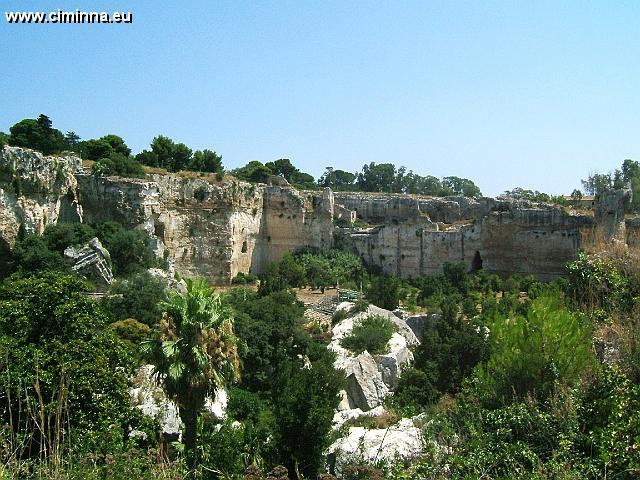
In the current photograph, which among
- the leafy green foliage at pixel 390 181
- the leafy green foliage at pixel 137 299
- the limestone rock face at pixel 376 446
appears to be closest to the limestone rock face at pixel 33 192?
the leafy green foliage at pixel 137 299

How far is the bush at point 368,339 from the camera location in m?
19.2

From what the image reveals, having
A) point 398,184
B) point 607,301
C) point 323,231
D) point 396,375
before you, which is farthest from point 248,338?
point 398,184

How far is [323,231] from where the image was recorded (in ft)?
117

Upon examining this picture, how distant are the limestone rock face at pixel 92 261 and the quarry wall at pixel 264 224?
2.61 metres

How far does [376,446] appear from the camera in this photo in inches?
417

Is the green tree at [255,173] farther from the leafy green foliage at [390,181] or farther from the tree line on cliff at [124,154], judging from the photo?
the leafy green foliage at [390,181]

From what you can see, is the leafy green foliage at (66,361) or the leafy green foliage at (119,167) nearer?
the leafy green foliage at (66,361)

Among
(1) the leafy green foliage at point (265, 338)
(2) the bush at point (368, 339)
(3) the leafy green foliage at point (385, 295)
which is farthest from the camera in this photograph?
(3) the leafy green foliage at point (385, 295)

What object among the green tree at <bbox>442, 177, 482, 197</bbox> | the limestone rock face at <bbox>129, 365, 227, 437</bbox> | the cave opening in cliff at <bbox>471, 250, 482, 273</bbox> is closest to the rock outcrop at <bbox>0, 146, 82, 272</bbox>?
the limestone rock face at <bbox>129, 365, 227, 437</bbox>

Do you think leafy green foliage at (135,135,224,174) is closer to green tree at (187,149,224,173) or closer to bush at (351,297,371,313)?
green tree at (187,149,224,173)

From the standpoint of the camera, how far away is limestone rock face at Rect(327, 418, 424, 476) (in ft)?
32.2

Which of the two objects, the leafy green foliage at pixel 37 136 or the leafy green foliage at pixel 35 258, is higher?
→ the leafy green foliage at pixel 37 136

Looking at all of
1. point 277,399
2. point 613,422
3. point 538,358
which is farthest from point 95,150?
point 613,422

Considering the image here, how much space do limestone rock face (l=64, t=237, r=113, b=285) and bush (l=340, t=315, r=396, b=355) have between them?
9.18 meters
